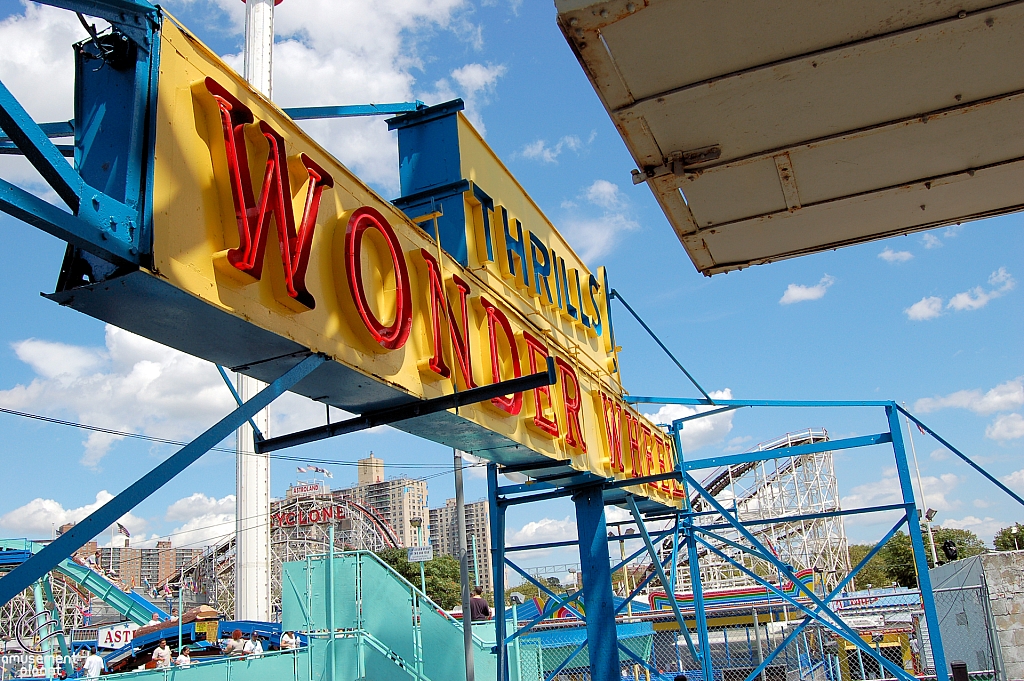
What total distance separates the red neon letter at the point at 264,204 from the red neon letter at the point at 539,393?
3.50 meters

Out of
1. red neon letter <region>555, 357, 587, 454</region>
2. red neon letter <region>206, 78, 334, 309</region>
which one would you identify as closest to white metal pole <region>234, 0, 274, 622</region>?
red neon letter <region>555, 357, 587, 454</region>

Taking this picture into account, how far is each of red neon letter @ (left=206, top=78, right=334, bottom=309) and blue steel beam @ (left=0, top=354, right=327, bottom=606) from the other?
57cm

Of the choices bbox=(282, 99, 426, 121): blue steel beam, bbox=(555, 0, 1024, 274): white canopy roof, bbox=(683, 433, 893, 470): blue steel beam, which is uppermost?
bbox=(282, 99, 426, 121): blue steel beam

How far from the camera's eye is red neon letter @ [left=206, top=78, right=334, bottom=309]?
4.05 meters

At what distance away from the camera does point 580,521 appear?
Answer: 1016 centimetres

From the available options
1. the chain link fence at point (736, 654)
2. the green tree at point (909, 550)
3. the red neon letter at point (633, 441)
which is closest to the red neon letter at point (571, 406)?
the red neon letter at point (633, 441)

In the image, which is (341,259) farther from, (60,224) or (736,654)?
(736,654)

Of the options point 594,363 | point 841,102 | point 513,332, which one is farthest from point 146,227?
point 594,363

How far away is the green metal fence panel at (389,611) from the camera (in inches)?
587

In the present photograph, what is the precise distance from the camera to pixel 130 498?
348 cm

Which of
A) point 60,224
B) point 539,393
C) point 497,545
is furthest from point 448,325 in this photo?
point 497,545

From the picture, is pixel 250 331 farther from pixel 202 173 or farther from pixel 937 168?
pixel 937 168

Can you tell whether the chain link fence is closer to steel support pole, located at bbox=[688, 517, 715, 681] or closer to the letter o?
steel support pole, located at bbox=[688, 517, 715, 681]

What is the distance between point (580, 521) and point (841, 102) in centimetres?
675
